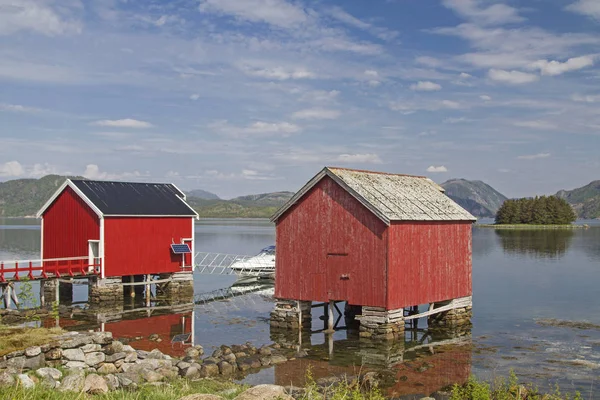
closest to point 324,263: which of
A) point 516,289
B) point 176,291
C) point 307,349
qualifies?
point 307,349

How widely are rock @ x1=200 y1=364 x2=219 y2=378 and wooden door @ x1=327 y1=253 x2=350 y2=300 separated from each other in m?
7.75

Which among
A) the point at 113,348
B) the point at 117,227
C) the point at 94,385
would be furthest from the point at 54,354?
the point at 117,227

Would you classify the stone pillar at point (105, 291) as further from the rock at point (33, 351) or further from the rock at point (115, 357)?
Answer: the rock at point (33, 351)

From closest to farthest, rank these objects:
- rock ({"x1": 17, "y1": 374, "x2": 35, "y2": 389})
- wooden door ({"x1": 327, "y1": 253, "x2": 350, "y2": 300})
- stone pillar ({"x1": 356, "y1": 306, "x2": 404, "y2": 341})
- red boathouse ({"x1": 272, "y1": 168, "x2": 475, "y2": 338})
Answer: rock ({"x1": 17, "y1": 374, "x2": 35, "y2": 389}) → stone pillar ({"x1": 356, "y1": 306, "x2": 404, "y2": 341}) → red boathouse ({"x1": 272, "y1": 168, "x2": 475, "y2": 338}) → wooden door ({"x1": 327, "y1": 253, "x2": 350, "y2": 300})

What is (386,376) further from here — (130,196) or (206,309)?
(130,196)

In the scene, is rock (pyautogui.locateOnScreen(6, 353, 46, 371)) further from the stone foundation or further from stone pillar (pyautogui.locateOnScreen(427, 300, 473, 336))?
stone pillar (pyautogui.locateOnScreen(427, 300, 473, 336))

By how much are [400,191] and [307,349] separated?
873cm

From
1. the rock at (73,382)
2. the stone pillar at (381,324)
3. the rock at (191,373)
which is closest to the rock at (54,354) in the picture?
the rock at (73,382)

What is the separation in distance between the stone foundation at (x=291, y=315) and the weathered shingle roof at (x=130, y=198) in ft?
42.1

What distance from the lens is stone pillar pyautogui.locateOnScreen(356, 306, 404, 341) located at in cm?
2623

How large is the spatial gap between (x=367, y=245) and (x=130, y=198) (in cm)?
1835

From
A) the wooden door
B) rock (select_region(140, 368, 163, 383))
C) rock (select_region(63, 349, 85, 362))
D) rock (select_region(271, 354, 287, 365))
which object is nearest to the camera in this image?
rock (select_region(63, 349, 85, 362))

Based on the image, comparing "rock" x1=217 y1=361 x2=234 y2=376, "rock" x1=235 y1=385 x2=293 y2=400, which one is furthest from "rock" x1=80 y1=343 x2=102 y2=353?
"rock" x1=235 y1=385 x2=293 y2=400

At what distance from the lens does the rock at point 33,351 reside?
1767cm
